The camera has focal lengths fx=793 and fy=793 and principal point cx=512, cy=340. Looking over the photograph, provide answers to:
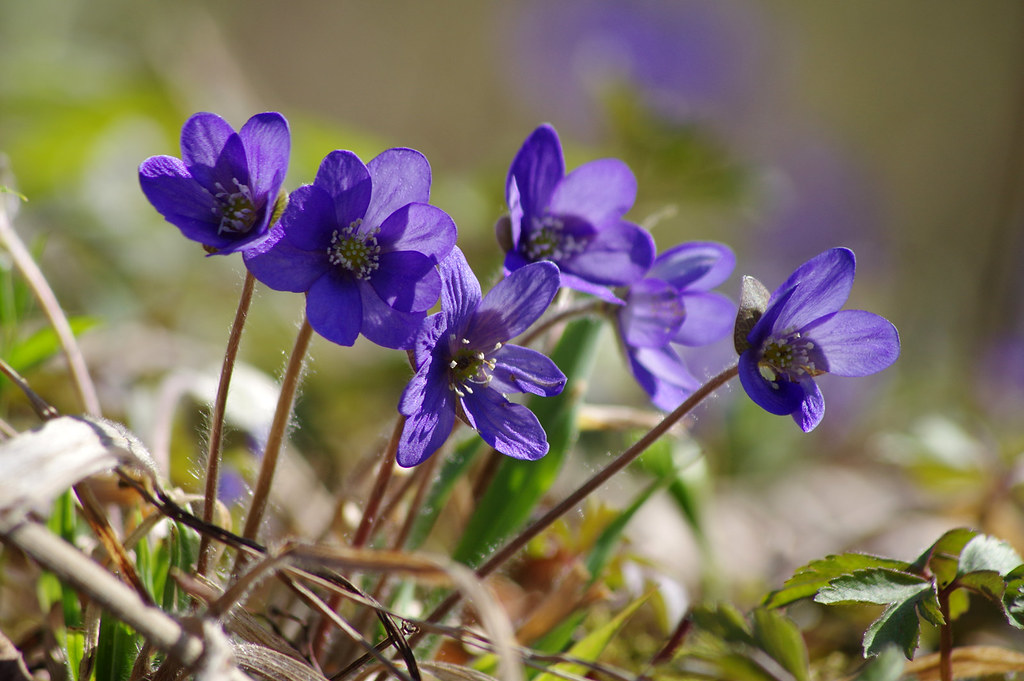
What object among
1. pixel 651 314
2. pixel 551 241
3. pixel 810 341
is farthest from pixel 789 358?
pixel 551 241

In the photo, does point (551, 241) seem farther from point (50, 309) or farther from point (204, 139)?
point (50, 309)

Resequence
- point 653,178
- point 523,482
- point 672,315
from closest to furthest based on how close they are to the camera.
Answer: point 672,315 → point 523,482 → point 653,178

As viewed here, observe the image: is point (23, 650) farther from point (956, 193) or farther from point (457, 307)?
point (956, 193)

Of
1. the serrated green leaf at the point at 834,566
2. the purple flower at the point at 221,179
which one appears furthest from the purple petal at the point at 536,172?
the serrated green leaf at the point at 834,566

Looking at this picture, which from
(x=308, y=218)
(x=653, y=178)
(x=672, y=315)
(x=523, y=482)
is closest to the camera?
(x=308, y=218)

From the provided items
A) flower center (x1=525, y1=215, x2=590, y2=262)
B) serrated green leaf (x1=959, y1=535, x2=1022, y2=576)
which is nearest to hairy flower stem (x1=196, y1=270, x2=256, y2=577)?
flower center (x1=525, y1=215, x2=590, y2=262)

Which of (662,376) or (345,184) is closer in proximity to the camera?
(345,184)

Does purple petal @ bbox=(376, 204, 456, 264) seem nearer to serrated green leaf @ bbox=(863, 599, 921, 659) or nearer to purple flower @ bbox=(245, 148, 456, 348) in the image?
purple flower @ bbox=(245, 148, 456, 348)

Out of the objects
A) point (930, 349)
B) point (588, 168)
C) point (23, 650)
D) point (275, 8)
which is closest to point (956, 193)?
point (930, 349)
